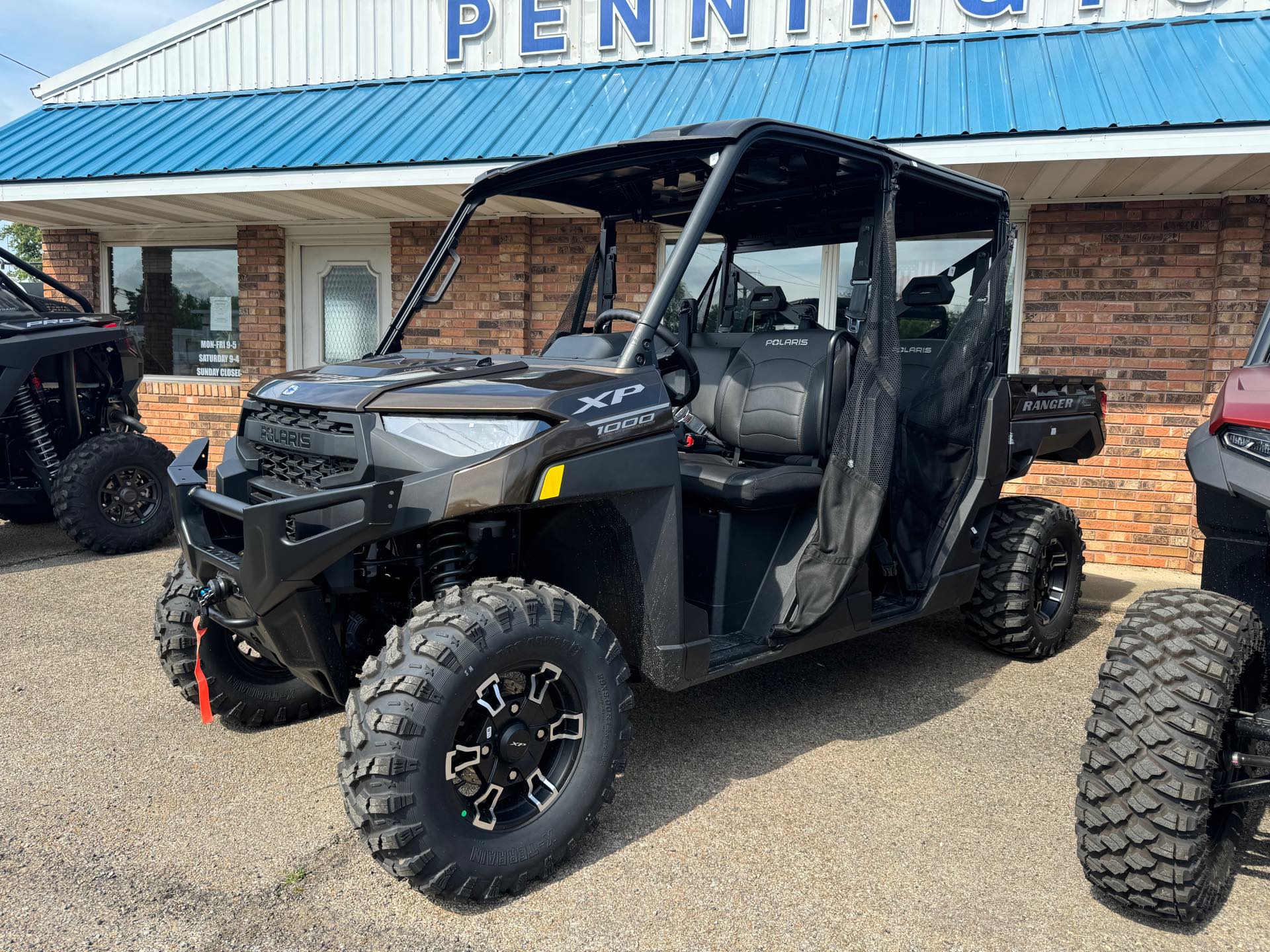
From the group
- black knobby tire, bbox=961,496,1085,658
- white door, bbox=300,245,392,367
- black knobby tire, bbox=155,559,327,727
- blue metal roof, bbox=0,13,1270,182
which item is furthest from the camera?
white door, bbox=300,245,392,367

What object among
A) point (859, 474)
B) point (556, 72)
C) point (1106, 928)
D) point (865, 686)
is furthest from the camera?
point (556, 72)

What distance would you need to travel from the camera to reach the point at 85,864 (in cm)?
285

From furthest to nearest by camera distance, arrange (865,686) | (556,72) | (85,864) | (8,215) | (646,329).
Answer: (8,215), (556,72), (865,686), (646,329), (85,864)

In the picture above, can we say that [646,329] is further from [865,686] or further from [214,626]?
[865,686]

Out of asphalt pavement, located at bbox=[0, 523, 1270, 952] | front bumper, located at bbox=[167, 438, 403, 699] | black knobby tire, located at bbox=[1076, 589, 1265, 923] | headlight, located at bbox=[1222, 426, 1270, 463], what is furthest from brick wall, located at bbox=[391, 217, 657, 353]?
black knobby tire, located at bbox=[1076, 589, 1265, 923]

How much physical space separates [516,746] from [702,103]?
5409mm

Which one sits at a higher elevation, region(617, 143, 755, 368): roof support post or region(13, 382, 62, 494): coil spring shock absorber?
region(617, 143, 755, 368): roof support post

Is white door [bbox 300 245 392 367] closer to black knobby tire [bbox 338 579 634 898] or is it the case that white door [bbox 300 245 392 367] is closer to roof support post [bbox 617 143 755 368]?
roof support post [bbox 617 143 755 368]

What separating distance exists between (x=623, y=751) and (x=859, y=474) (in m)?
1.34

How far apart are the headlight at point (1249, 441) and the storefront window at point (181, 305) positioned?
29.2 ft

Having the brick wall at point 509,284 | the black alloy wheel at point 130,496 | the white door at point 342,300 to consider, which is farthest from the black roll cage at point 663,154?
the white door at point 342,300

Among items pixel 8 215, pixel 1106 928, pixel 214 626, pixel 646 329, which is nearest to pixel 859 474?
pixel 646 329

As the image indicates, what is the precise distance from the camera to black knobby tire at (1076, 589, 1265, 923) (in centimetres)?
251

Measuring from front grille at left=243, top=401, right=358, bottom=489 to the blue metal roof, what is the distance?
388 centimetres
